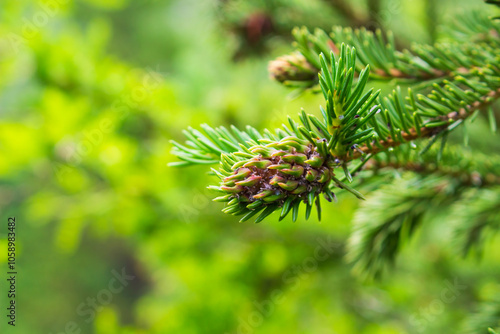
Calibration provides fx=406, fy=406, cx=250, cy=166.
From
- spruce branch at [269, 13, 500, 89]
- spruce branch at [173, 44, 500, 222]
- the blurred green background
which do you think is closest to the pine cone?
spruce branch at [173, 44, 500, 222]

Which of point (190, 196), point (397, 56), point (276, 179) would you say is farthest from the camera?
point (190, 196)

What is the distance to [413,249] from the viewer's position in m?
1.33

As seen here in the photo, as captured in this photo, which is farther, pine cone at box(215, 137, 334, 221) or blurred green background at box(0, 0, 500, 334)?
blurred green background at box(0, 0, 500, 334)

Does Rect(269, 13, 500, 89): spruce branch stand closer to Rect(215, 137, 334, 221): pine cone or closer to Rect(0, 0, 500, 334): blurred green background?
Rect(215, 137, 334, 221): pine cone

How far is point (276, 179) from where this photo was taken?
0.32 metres

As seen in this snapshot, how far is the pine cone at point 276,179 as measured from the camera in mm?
323

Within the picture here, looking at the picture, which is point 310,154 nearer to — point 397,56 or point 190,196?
point 397,56

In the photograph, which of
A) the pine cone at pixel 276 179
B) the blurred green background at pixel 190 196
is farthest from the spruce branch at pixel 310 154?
the blurred green background at pixel 190 196

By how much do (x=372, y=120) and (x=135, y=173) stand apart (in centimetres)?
107

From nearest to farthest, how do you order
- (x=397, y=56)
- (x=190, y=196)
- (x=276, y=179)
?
(x=276, y=179)
(x=397, y=56)
(x=190, y=196)

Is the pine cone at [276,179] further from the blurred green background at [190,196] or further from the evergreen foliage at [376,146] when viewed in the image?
the blurred green background at [190,196]

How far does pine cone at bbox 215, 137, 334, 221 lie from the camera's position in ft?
1.06

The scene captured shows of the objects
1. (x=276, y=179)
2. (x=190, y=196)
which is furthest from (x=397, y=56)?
(x=190, y=196)

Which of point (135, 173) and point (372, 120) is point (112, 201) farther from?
point (372, 120)
